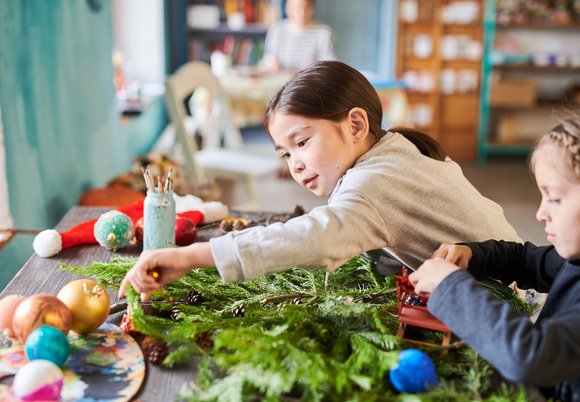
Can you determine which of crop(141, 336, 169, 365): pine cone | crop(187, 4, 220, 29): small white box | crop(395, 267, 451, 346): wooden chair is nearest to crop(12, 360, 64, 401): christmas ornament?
crop(141, 336, 169, 365): pine cone

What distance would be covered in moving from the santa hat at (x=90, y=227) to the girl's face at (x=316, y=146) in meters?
0.41

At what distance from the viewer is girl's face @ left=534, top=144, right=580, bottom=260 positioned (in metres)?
0.91

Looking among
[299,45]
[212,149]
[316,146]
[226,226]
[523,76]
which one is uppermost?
[316,146]

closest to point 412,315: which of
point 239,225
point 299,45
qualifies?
point 239,225

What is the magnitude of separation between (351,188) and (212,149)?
2789 mm

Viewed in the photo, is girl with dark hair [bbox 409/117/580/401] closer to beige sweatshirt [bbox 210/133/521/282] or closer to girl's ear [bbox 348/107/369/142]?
beige sweatshirt [bbox 210/133/521/282]

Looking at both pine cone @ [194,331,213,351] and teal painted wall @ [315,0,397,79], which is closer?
pine cone @ [194,331,213,351]

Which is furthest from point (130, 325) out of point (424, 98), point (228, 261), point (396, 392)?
point (424, 98)

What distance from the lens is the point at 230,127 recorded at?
3842mm

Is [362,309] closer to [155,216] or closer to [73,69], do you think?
[155,216]

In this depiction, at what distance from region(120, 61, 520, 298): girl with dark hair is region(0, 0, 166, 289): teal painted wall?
3.30ft

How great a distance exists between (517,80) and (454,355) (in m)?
5.56

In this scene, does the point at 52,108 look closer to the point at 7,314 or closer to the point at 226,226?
the point at 226,226

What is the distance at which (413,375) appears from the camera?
840 millimetres
